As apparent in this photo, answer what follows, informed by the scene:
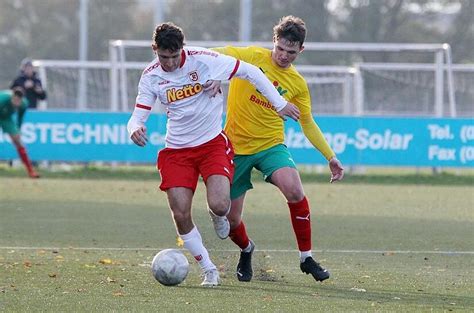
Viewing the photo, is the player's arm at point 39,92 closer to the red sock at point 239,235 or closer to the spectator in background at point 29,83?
the spectator in background at point 29,83

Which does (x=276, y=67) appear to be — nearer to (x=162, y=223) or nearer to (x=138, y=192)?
(x=162, y=223)

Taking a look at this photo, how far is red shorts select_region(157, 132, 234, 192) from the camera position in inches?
371

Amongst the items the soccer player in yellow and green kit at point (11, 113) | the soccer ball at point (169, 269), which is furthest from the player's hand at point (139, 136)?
the soccer player in yellow and green kit at point (11, 113)

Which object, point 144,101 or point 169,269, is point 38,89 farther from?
point 169,269

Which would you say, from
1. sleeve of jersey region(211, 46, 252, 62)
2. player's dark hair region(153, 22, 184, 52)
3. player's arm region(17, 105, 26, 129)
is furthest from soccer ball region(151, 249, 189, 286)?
player's arm region(17, 105, 26, 129)

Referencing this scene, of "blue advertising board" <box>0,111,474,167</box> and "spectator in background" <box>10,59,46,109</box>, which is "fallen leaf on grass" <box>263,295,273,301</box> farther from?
"spectator in background" <box>10,59,46,109</box>

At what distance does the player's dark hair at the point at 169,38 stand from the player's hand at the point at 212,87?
46 centimetres

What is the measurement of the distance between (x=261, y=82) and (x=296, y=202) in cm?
105

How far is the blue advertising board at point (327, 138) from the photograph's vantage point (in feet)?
77.7

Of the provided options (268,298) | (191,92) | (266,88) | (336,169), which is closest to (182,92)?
(191,92)

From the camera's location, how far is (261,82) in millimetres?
9438

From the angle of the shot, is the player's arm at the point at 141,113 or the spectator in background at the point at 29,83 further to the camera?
the spectator in background at the point at 29,83

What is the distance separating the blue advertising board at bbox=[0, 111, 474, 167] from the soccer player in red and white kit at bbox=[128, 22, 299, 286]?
14014mm

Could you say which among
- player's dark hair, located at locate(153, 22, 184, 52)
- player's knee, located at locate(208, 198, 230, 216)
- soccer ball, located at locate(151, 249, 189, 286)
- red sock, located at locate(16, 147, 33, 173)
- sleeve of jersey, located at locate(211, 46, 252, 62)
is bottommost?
red sock, located at locate(16, 147, 33, 173)
